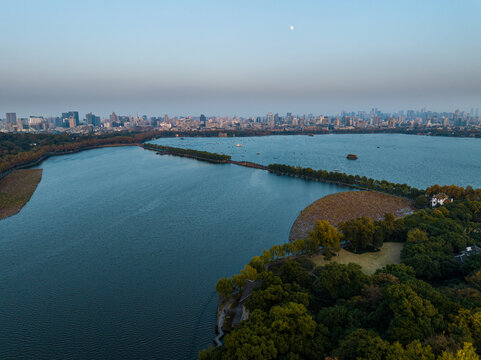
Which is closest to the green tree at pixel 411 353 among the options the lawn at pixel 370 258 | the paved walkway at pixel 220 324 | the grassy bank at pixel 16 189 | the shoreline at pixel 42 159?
the paved walkway at pixel 220 324

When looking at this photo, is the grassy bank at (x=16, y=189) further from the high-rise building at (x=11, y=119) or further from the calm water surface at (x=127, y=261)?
the high-rise building at (x=11, y=119)

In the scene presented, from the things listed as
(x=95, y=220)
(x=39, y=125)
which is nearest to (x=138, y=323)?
(x=95, y=220)

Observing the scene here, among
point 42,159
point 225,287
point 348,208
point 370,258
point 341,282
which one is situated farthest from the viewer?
point 42,159

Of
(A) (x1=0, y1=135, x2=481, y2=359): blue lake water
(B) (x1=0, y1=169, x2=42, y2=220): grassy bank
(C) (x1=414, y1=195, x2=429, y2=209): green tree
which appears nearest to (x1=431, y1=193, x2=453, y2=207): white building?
(C) (x1=414, y1=195, x2=429, y2=209): green tree

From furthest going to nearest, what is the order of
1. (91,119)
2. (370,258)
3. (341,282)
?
(91,119), (370,258), (341,282)

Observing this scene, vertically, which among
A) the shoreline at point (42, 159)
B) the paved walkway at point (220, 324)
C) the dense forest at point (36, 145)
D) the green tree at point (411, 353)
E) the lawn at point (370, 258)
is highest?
the dense forest at point (36, 145)

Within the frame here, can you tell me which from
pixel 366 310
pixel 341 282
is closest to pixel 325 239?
pixel 341 282

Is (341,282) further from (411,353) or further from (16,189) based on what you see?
(16,189)
